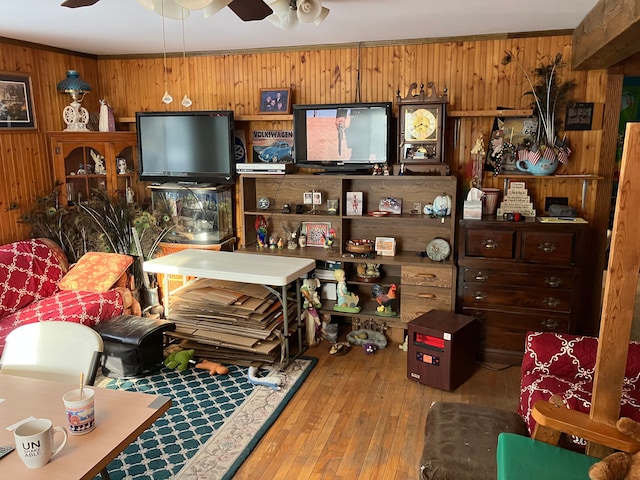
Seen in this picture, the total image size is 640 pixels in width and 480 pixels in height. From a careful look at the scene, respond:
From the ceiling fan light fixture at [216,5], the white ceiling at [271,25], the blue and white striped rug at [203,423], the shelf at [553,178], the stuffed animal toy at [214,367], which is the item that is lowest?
the blue and white striped rug at [203,423]

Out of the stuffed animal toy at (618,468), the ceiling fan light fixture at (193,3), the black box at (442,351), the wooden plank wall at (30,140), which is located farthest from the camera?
the wooden plank wall at (30,140)

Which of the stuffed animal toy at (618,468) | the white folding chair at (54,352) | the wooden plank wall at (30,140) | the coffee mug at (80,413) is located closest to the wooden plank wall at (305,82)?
the wooden plank wall at (30,140)

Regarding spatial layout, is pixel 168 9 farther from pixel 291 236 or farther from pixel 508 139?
pixel 508 139

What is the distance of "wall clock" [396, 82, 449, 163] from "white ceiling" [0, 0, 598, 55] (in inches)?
17.9

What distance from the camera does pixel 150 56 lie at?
14.9 ft

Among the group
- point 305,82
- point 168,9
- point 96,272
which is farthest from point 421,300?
point 168,9

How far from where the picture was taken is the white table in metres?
3.28

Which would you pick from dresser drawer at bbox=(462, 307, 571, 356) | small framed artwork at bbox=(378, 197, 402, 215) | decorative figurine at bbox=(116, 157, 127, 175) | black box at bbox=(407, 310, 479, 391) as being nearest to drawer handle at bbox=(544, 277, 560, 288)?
dresser drawer at bbox=(462, 307, 571, 356)

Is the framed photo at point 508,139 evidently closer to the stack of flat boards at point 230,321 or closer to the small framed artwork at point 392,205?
the small framed artwork at point 392,205

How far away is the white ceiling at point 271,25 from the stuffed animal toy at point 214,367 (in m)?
A: 2.22

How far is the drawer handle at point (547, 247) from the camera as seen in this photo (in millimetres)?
3449

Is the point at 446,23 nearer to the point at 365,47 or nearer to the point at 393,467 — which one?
the point at 365,47

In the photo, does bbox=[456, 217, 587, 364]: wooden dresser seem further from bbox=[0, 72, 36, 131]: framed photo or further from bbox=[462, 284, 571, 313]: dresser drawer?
bbox=[0, 72, 36, 131]: framed photo

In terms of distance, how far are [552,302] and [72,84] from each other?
A: 4012mm
